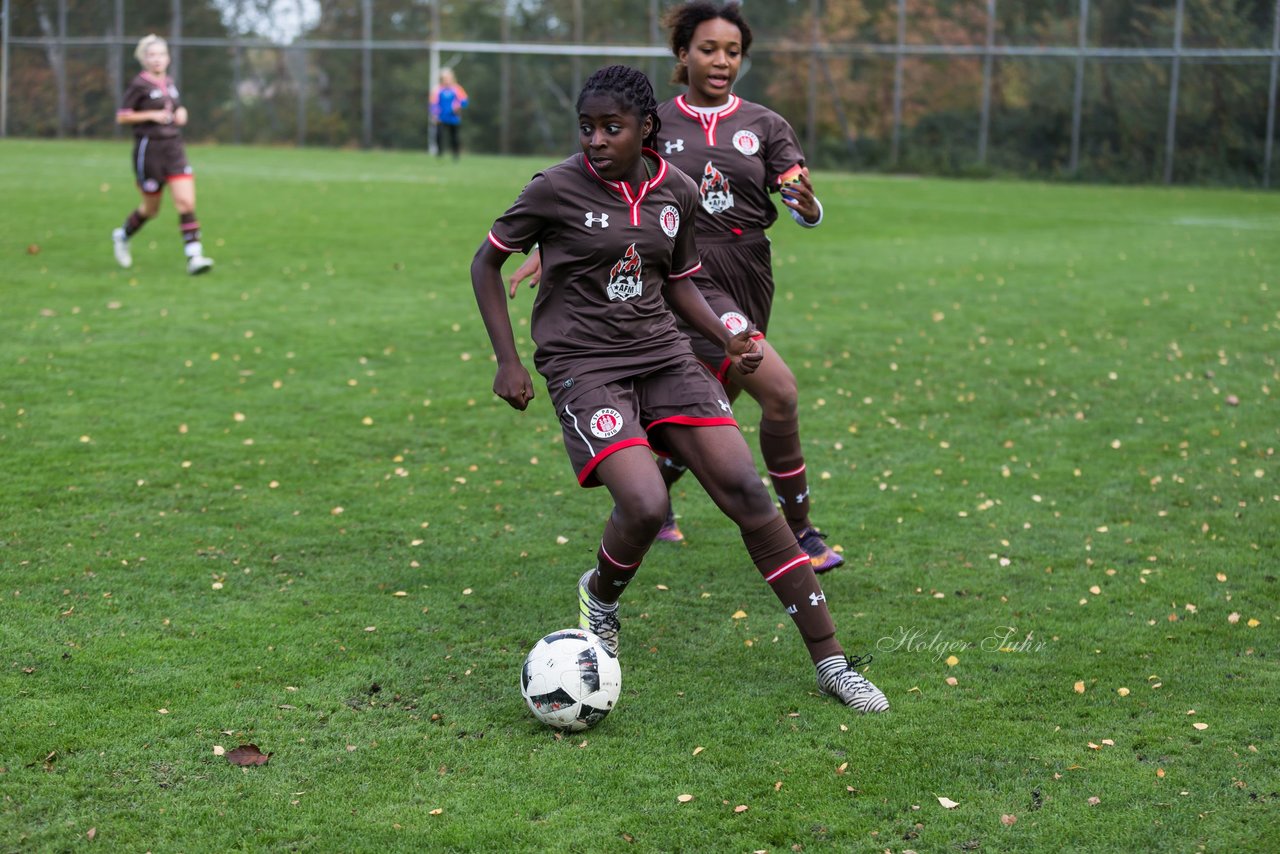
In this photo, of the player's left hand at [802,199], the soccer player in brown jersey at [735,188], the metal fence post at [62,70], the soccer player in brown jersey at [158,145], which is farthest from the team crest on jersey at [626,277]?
the metal fence post at [62,70]

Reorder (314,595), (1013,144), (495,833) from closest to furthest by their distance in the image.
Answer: (495,833) < (314,595) < (1013,144)

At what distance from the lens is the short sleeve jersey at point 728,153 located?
6137 mm

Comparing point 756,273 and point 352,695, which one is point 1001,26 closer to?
point 756,273

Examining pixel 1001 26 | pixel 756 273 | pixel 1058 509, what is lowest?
pixel 1058 509

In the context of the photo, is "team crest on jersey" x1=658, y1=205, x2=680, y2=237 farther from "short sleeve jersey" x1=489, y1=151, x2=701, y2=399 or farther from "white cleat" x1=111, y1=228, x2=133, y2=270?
"white cleat" x1=111, y1=228, x2=133, y2=270

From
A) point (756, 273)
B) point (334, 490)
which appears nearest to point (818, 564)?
point (756, 273)

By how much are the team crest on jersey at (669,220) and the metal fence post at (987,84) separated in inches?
1245

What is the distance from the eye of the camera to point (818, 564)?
6.27 m

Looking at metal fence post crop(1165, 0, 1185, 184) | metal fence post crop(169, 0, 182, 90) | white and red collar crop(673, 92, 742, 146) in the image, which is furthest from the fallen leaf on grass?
metal fence post crop(169, 0, 182, 90)

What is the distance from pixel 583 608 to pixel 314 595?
4.34 feet

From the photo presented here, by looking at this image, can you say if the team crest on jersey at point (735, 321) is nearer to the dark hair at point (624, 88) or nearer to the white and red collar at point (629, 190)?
the white and red collar at point (629, 190)

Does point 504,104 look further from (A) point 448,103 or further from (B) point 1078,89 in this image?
(B) point 1078,89

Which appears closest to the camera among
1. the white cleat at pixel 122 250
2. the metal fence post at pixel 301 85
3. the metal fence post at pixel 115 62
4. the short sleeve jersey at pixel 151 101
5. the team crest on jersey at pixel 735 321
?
the team crest on jersey at pixel 735 321

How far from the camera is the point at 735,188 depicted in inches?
245
